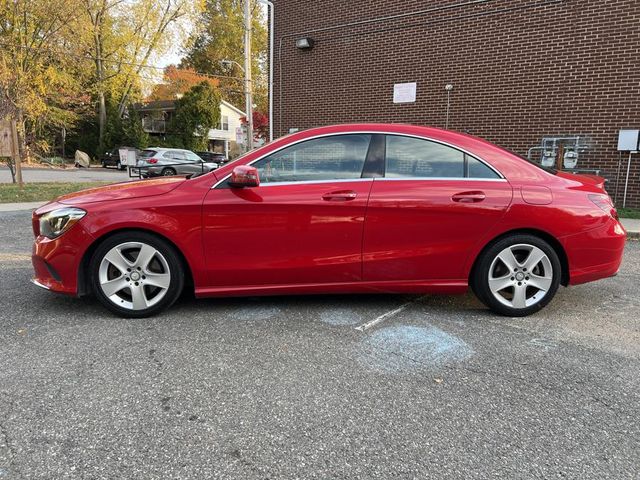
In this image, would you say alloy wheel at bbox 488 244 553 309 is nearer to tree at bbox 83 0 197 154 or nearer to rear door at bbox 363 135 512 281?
rear door at bbox 363 135 512 281

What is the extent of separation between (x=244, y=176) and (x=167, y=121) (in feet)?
153

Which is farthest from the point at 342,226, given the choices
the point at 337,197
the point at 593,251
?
the point at 593,251

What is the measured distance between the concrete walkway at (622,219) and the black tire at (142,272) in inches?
288

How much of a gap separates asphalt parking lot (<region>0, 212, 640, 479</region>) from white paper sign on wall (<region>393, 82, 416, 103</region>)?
8.57 metres

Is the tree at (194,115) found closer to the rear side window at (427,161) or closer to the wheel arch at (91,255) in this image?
the wheel arch at (91,255)

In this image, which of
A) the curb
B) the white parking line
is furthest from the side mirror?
the curb

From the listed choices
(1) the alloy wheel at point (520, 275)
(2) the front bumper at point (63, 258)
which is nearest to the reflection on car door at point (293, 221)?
(2) the front bumper at point (63, 258)

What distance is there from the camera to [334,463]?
7.08ft

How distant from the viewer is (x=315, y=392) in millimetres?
2760

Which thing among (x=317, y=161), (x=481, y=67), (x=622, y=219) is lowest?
(x=622, y=219)

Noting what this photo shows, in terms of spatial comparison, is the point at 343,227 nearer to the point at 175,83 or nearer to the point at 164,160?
the point at 164,160

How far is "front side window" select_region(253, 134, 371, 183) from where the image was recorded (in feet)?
12.6

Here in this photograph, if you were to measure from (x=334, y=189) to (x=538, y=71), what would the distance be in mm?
8405

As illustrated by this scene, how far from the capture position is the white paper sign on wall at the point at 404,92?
1173cm
